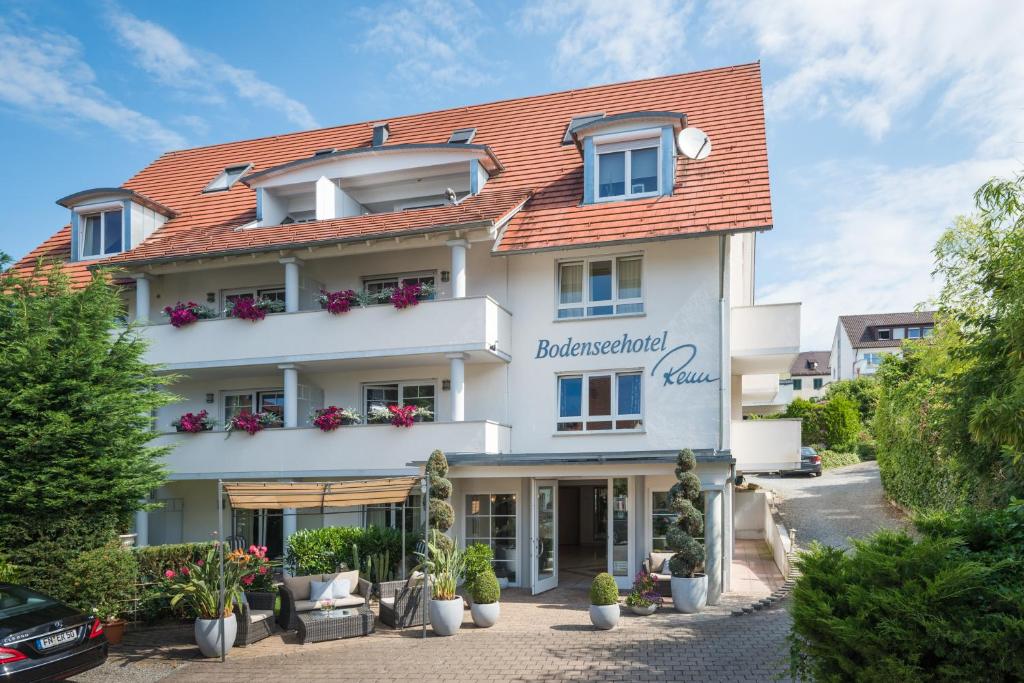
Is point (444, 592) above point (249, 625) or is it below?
above

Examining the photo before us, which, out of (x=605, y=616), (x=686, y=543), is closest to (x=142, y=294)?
(x=605, y=616)

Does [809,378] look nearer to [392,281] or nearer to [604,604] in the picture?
[392,281]

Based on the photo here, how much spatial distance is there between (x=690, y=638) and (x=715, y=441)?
5259 millimetres

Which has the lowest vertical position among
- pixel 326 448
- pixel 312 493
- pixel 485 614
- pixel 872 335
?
pixel 485 614

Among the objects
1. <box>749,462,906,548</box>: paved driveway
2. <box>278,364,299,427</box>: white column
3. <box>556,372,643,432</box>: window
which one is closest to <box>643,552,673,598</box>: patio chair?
<box>556,372,643,432</box>: window

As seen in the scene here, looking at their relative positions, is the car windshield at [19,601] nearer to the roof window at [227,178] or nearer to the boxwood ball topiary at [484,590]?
the boxwood ball topiary at [484,590]

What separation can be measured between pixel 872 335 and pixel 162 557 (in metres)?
63.3

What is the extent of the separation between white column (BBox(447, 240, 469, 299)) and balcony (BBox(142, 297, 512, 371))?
40 centimetres

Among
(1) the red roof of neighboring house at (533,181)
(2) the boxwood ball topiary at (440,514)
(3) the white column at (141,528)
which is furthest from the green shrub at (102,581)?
(1) the red roof of neighboring house at (533,181)

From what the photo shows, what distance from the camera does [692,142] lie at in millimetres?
18172

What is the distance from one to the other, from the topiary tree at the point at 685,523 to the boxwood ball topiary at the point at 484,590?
315 cm

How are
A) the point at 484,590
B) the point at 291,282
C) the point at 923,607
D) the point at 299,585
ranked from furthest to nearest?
the point at 291,282, the point at 299,585, the point at 484,590, the point at 923,607

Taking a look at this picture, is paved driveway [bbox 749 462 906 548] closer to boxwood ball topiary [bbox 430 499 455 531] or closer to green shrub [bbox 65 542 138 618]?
boxwood ball topiary [bbox 430 499 455 531]

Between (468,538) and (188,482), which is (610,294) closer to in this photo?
(468,538)
